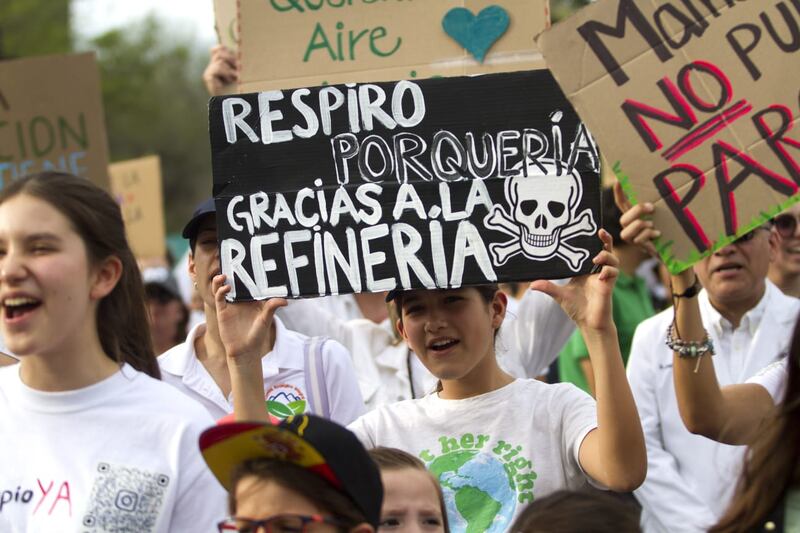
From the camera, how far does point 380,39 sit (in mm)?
4848

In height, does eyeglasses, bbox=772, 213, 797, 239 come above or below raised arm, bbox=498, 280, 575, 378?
above

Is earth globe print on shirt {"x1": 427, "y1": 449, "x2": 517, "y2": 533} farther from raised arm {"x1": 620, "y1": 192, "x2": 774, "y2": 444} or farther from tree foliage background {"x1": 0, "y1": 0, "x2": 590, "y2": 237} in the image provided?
tree foliage background {"x1": 0, "y1": 0, "x2": 590, "y2": 237}

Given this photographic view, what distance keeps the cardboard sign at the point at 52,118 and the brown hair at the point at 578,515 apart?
385 cm

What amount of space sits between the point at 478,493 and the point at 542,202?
880mm

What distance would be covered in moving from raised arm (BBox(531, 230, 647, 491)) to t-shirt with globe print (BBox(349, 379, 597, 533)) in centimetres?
11

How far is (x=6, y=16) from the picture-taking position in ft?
82.4

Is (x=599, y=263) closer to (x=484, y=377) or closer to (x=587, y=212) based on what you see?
(x=587, y=212)

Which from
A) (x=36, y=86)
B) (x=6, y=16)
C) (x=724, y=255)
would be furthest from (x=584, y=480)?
(x=6, y=16)

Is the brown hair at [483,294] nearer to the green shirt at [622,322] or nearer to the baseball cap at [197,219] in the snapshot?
the baseball cap at [197,219]

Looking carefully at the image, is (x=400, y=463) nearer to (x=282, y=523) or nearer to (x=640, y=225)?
(x=282, y=523)

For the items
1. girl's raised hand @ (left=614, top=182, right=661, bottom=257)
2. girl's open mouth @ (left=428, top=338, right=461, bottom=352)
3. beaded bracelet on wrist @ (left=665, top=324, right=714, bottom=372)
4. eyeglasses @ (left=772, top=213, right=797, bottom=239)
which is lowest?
beaded bracelet on wrist @ (left=665, top=324, right=714, bottom=372)

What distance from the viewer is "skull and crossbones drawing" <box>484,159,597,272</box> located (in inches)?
150

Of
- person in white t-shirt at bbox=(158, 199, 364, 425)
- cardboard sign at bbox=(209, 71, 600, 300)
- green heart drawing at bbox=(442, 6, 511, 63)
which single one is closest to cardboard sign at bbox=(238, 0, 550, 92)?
green heart drawing at bbox=(442, 6, 511, 63)

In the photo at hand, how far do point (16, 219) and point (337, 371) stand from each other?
58.7 inches
